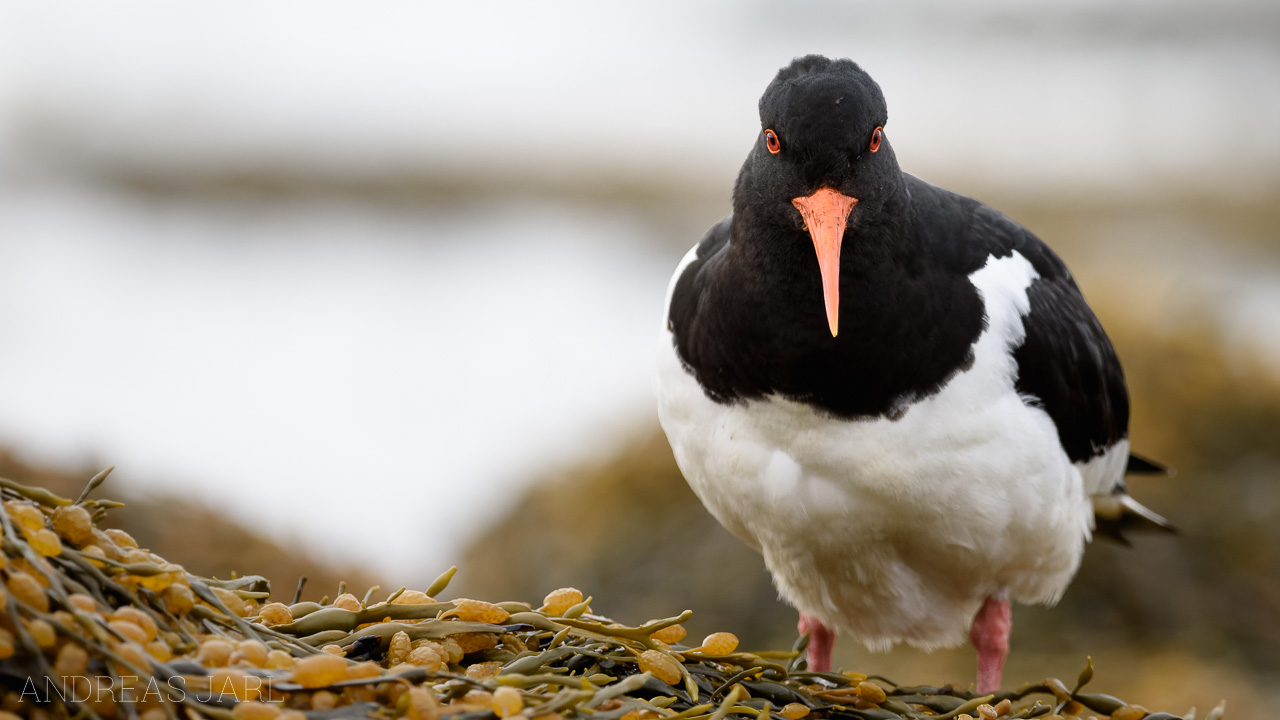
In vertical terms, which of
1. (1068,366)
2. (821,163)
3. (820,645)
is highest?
(821,163)

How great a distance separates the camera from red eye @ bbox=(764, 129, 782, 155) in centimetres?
237

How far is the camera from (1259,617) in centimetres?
445

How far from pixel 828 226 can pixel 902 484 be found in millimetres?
566

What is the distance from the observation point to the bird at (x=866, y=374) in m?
2.38

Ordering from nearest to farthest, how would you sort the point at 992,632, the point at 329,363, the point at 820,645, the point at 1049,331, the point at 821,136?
the point at 821,136, the point at 1049,331, the point at 992,632, the point at 820,645, the point at 329,363

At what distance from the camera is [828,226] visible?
2305 millimetres

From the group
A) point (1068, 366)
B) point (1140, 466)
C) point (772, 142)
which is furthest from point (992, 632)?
point (772, 142)

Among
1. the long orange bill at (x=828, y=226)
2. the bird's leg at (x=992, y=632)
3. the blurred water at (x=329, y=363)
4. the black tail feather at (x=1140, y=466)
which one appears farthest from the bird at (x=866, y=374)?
the blurred water at (x=329, y=363)

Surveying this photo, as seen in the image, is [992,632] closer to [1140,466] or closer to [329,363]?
[1140,466]

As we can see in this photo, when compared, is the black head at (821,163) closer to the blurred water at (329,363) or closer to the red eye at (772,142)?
the red eye at (772,142)

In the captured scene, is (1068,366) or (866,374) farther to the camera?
(1068,366)

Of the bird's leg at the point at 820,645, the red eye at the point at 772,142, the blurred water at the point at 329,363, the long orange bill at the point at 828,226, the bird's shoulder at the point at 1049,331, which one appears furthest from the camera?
the blurred water at the point at 329,363

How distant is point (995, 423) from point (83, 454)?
278cm

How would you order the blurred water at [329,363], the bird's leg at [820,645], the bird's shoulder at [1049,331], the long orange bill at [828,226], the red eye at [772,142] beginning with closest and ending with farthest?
the long orange bill at [828,226] < the red eye at [772,142] < the bird's shoulder at [1049,331] < the bird's leg at [820,645] < the blurred water at [329,363]
